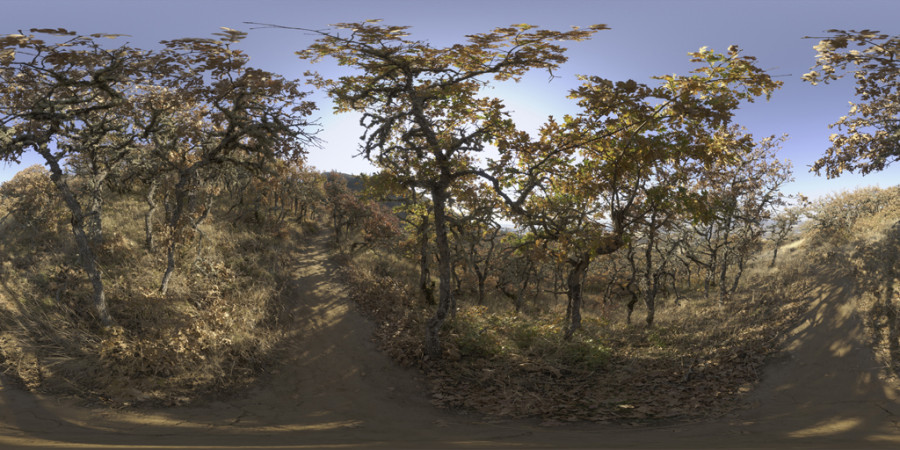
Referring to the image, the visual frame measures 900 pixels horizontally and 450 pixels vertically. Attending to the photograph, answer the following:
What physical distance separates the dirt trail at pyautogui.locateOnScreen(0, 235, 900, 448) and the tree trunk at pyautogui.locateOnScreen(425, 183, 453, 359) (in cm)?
102

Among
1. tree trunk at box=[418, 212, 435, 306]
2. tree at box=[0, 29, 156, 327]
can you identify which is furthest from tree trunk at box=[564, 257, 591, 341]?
tree at box=[0, 29, 156, 327]

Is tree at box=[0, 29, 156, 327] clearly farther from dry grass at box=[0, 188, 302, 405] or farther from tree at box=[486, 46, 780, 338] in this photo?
tree at box=[486, 46, 780, 338]

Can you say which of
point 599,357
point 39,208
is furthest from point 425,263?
point 39,208

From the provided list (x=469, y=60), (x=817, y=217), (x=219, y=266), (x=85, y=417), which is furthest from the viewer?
(x=817, y=217)

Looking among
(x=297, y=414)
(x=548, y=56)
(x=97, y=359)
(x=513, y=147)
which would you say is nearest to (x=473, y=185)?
(x=513, y=147)

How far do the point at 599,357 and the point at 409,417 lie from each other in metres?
6.04

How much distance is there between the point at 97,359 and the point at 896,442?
→ 14.9 metres

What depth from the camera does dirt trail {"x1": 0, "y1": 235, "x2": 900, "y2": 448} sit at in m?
5.82

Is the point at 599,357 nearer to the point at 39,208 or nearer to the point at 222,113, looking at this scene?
the point at 222,113

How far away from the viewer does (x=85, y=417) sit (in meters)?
7.33

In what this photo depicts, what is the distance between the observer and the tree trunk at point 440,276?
10.9 meters

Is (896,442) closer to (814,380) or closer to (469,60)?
(814,380)

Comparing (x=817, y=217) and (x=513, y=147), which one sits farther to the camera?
(x=817, y=217)

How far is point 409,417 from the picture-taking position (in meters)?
8.24
